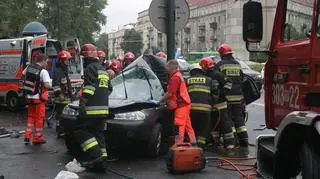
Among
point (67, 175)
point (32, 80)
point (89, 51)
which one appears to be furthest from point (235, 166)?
point (32, 80)

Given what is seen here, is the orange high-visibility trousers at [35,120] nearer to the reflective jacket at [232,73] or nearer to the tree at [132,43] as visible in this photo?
the reflective jacket at [232,73]

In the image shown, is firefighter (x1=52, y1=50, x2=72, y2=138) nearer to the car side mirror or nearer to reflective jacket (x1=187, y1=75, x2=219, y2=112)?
reflective jacket (x1=187, y1=75, x2=219, y2=112)

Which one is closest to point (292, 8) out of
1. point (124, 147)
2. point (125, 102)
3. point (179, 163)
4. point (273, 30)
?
point (273, 30)

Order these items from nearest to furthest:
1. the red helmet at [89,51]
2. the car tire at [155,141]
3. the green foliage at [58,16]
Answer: the red helmet at [89,51], the car tire at [155,141], the green foliage at [58,16]

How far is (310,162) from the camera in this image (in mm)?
4516

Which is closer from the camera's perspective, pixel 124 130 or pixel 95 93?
pixel 95 93

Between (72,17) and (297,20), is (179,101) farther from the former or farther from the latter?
(72,17)

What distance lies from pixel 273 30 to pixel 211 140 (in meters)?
5.56

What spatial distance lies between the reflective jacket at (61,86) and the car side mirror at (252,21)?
7267 mm

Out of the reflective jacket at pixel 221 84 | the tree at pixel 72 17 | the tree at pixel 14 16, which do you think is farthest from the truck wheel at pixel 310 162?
the tree at pixel 72 17

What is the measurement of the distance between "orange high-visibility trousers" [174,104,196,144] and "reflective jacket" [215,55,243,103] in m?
1.32

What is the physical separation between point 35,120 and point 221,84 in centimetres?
389

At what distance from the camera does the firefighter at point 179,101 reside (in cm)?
920

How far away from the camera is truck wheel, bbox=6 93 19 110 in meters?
18.2
